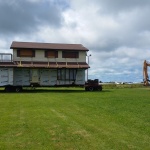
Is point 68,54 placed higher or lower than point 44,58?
higher

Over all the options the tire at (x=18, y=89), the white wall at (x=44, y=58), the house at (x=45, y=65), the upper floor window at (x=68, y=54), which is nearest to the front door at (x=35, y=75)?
the house at (x=45, y=65)

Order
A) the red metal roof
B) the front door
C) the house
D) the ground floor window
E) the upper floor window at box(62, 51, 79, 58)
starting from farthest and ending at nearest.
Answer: the upper floor window at box(62, 51, 79, 58) → the red metal roof → the ground floor window → the front door → the house

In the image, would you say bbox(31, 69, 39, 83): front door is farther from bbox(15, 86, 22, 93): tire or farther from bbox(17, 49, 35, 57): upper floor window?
bbox(17, 49, 35, 57): upper floor window

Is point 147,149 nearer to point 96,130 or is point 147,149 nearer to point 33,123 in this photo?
point 96,130

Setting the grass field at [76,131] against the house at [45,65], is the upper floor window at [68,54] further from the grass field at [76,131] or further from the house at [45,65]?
the grass field at [76,131]

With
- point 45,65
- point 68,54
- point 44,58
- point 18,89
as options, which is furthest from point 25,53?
point 68,54

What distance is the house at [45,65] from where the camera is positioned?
42.1m

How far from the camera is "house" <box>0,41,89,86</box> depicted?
4212cm

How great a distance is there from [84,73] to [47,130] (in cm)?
3273

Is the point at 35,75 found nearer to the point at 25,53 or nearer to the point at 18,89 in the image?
the point at 18,89

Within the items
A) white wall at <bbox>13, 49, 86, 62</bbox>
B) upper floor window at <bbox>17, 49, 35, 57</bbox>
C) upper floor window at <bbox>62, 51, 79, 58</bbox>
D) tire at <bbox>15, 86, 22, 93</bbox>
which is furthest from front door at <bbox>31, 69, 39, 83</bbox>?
upper floor window at <bbox>62, 51, 79, 58</bbox>

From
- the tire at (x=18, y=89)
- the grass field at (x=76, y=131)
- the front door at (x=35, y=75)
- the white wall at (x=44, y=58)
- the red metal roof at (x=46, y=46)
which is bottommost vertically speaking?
the grass field at (x=76, y=131)

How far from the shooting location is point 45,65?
141 ft

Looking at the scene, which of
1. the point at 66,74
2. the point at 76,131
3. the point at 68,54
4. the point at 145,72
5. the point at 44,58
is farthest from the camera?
the point at 145,72
